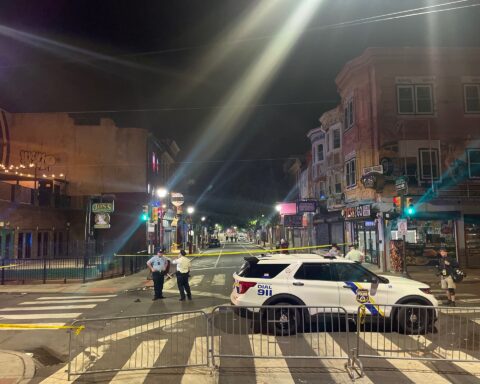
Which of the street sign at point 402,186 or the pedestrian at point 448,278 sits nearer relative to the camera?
the pedestrian at point 448,278

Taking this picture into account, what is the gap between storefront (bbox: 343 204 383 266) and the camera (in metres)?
22.4

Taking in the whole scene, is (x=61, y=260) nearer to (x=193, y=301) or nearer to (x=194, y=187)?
(x=193, y=301)

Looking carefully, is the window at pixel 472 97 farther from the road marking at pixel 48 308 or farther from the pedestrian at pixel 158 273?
the road marking at pixel 48 308

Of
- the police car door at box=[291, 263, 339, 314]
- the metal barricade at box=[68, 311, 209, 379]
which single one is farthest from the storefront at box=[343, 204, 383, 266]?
the metal barricade at box=[68, 311, 209, 379]

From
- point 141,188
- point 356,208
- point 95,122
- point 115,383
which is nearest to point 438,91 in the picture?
point 356,208

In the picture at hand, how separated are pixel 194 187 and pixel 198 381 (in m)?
66.0

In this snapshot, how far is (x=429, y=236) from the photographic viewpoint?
21969mm

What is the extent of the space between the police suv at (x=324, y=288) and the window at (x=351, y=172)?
15859 mm

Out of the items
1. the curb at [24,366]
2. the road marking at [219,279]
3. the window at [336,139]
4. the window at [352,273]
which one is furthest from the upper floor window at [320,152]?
the curb at [24,366]

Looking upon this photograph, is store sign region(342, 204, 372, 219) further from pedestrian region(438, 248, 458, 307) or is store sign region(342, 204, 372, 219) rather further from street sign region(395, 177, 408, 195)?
pedestrian region(438, 248, 458, 307)

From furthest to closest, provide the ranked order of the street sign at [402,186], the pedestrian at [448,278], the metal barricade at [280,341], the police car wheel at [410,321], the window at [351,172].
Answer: the window at [351,172] < the street sign at [402,186] < the pedestrian at [448,278] < the police car wheel at [410,321] < the metal barricade at [280,341]

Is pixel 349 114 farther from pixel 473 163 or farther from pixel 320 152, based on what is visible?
pixel 320 152

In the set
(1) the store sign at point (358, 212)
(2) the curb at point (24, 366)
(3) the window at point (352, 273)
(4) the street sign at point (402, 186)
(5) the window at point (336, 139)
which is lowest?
(2) the curb at point (24, 366)

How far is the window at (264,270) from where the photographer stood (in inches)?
373
